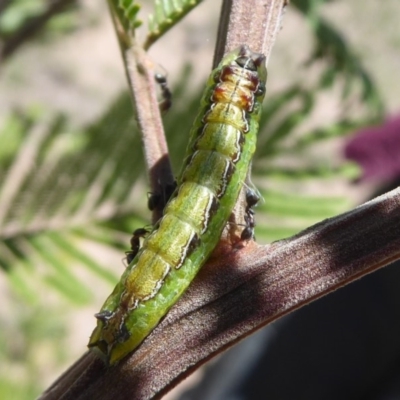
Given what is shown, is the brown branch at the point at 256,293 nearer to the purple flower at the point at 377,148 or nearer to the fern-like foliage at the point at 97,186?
the fern-like foliage at the point at 97,186

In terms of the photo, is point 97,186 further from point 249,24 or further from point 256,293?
point 256,293

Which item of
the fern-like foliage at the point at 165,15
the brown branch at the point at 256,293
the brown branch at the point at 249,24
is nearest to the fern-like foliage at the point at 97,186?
the fern-like foliage at the point at 165,15

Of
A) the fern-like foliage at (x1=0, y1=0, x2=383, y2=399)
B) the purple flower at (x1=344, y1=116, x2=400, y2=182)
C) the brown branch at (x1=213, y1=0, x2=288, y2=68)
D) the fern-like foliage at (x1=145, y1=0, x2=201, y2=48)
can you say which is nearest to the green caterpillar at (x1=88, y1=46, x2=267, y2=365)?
the brown branch at (x1=213, y1=0, x2=288, y2=68)

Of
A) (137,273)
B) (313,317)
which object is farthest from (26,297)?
(313,317)

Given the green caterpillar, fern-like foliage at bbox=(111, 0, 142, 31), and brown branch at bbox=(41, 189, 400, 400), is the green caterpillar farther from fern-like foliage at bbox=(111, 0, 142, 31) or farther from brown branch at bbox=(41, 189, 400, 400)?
fern-like foliage at bbox=(111, 0, 142, 31)

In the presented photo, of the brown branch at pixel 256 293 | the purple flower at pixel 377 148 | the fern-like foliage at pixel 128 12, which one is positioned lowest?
the purple flower at pixel 377 148

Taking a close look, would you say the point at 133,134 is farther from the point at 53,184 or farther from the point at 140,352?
the point at 140,352
